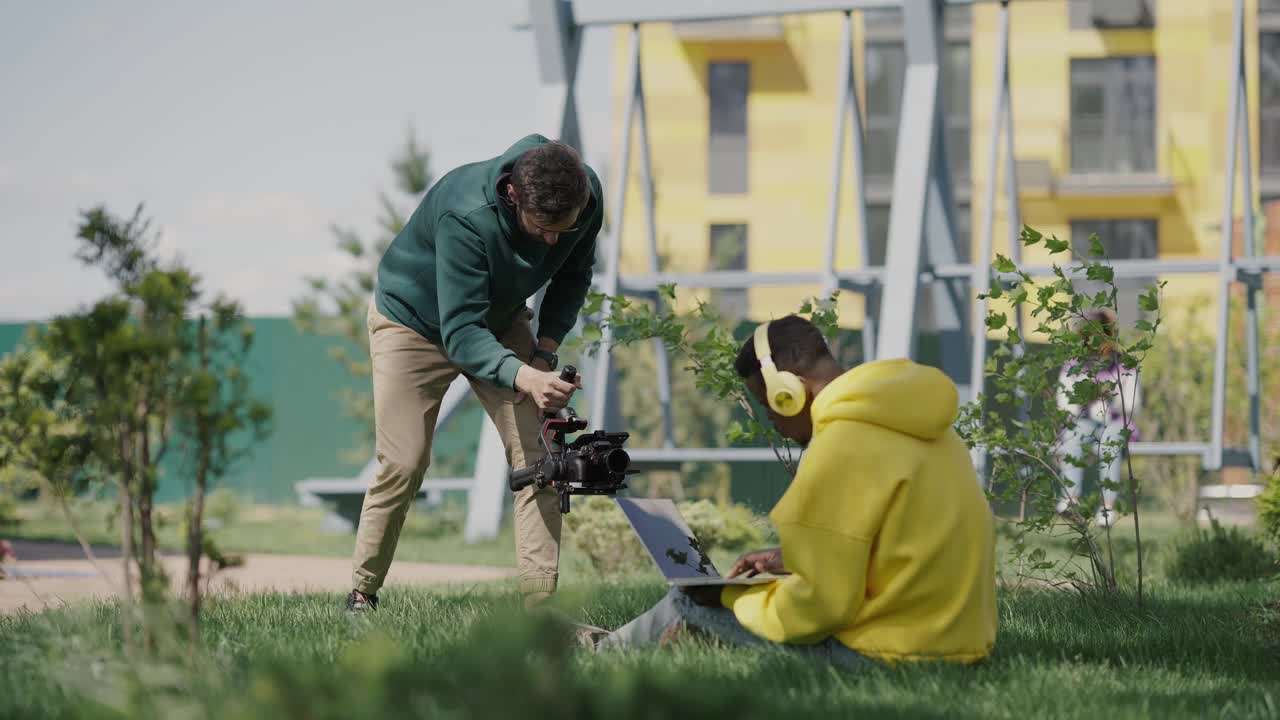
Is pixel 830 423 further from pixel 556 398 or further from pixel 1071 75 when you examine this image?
pixel 1071 75

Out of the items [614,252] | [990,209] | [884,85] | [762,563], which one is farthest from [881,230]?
[762,563]

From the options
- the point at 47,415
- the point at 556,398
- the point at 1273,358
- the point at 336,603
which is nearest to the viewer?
the point at 47,415

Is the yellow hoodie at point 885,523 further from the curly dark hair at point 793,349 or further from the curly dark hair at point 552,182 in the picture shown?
the curly dark hair at point 552,182

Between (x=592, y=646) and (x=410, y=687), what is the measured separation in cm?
157

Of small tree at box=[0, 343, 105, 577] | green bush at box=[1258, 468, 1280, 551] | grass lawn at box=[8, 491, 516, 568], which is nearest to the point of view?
small tree at box=[0, 343, 105, 577]

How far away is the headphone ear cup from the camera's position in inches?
132

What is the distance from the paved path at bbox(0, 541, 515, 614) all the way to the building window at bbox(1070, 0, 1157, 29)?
61.1 ft

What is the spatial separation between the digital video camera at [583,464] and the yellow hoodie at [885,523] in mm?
861

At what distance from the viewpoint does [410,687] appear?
2.30 m

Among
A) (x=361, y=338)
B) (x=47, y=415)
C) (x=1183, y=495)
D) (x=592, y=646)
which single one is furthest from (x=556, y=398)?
(x=361, y=338)

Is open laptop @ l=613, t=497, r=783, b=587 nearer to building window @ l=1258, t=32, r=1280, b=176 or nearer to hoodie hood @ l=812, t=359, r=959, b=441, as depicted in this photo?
hoodie hood @ l=812, t=359, r=959, b=441

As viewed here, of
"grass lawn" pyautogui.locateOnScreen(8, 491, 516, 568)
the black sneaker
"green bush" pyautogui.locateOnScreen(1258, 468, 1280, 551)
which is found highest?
"green bush" pyautogui.locateOnScreen(1258, 468, 1280, 551)

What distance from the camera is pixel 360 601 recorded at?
16.5 feet

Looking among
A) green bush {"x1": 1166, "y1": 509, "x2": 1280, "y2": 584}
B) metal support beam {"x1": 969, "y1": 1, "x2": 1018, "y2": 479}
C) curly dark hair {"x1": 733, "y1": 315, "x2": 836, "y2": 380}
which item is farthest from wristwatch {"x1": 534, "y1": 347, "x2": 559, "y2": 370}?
metal support beam {"x1": 969, "y1": 1, "x2": 1018, "y2": 479}
